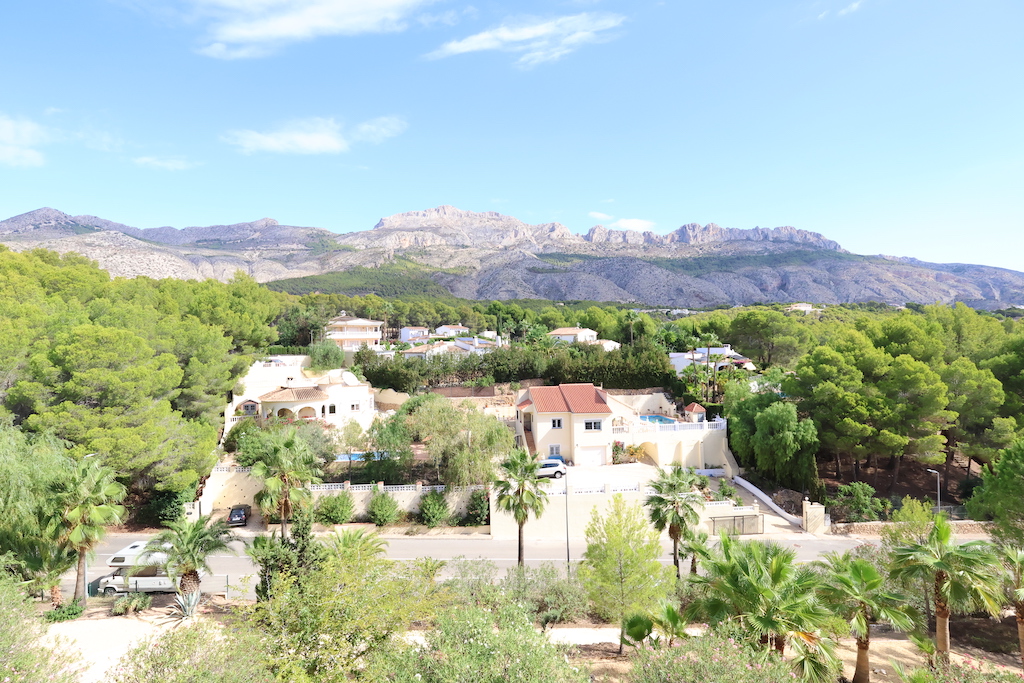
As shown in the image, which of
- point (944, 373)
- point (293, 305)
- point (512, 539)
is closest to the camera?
point (512, 539)

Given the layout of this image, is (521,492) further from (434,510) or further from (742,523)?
(742,523)

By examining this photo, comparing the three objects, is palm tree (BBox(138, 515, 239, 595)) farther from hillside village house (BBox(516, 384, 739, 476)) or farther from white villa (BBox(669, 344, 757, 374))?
white villa (BBox(669, 344, 757, 374))

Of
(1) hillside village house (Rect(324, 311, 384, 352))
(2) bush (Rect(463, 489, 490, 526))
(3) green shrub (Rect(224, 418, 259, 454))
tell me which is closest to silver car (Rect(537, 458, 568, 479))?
(2) bush (Rect(463, 489, 490, 526))

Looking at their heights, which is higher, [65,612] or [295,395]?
[295,395]

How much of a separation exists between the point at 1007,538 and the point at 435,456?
22.1 meters

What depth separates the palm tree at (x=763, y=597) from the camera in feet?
32.8

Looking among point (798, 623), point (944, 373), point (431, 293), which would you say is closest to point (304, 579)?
point (798, 623)

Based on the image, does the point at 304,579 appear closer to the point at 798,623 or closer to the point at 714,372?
the point at 798,623

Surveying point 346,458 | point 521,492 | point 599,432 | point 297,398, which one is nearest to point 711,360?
point 599,432

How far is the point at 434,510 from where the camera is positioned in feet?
83.0

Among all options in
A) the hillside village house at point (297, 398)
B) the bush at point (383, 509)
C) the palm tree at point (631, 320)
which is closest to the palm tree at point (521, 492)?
the bush at point (383, 509)

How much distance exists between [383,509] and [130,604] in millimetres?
10709

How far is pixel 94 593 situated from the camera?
695 inches

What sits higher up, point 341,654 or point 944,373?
point 944,373
